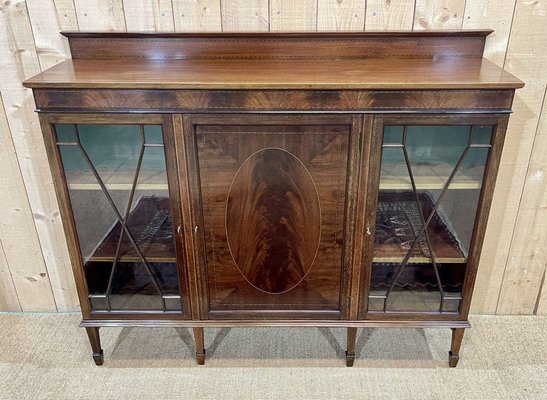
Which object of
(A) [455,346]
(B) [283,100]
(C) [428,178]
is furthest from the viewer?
(A) [455,346]

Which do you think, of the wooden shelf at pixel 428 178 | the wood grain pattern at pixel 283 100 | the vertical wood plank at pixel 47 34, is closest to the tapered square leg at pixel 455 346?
the wooden shelf at pixel 428 178

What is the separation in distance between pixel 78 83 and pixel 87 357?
994mm

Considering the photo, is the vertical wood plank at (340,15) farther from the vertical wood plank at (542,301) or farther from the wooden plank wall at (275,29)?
the vertical wood plank at (542,301)

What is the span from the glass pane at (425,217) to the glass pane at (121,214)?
0.64 metres

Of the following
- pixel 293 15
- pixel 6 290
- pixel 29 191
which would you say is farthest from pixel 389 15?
pixel 6 290

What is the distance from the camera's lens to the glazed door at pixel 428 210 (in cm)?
131

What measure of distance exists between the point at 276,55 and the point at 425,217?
66 centimetres

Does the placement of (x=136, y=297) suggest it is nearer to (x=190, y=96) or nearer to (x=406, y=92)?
(x=190, y=96)

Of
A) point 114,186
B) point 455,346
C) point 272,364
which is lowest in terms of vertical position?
point 272,364

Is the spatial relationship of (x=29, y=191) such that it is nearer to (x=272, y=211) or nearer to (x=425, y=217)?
(x=272, y=211)

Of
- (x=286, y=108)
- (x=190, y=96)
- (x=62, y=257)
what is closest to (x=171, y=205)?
(x=190, y=96)

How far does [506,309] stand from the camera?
190 cm

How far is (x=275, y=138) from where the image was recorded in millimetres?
1305

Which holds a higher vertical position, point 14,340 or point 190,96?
point 190,96
